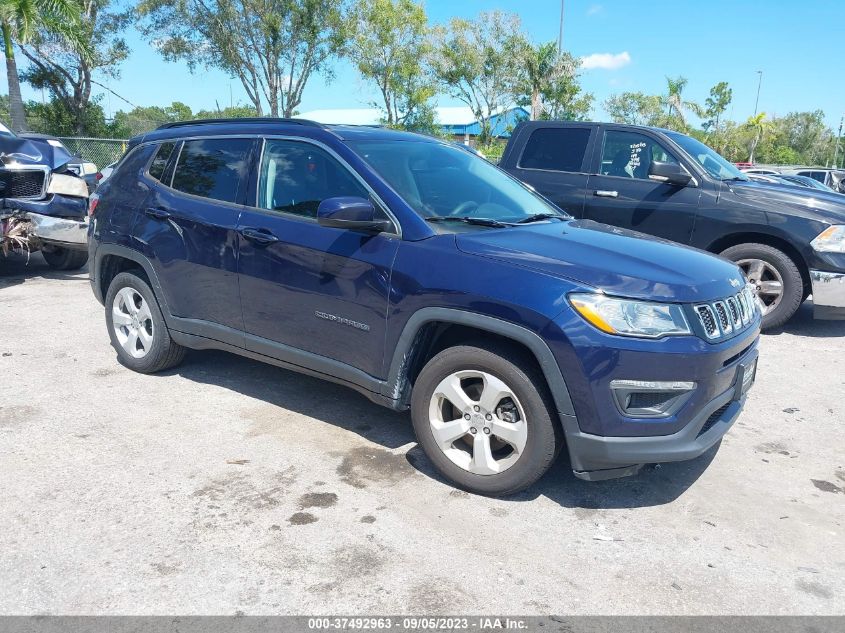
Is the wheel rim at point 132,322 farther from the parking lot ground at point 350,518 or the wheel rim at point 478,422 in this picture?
the wheel rim at point 478,422

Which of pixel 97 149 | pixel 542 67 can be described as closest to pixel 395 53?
pixel 542 67

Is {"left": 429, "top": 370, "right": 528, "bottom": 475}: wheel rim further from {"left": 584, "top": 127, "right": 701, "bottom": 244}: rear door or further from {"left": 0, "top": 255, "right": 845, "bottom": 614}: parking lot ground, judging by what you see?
{"left": 584, "top": 127, "right": 701, "bottom": 244}: rear door

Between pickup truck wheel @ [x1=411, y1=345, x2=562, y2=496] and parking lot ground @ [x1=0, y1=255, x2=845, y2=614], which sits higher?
pickup truck wheel @ [x1=411, y1=345, x2=562, y2=496]

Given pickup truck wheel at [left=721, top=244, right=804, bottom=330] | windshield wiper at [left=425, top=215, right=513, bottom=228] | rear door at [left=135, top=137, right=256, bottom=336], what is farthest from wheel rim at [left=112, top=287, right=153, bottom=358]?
pickup truck wheel at [left=721, top=244, right=804, bottom=330]

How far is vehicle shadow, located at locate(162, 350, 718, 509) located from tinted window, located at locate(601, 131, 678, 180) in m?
3.98

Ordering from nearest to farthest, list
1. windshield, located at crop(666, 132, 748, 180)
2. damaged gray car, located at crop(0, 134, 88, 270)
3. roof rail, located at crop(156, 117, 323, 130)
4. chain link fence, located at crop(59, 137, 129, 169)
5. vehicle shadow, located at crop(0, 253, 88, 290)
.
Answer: roof rail, located at crop(156, 117, 323, 130) → windshield, located at crop(666, 132, 748, 180) → damaged gray car, located at crop(0, 134, 88, 270) → vehicle shadow, located at crop(0, 253, 88, 290) → chain link fence, located at crop(59, 137, 129, 169)

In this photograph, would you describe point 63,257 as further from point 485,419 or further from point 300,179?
point 485,419

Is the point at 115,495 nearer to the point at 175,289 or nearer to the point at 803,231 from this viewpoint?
the point at 175,289

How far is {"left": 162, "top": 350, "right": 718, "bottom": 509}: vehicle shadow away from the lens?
3.60 m

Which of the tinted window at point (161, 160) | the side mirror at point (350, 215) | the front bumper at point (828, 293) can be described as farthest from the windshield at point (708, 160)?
the tinted window at point (161, 160)

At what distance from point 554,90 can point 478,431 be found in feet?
130

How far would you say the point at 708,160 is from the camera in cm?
734

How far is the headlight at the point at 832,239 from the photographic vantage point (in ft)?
21.1

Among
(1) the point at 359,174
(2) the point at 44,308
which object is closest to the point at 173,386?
(1) the point at 359,174
